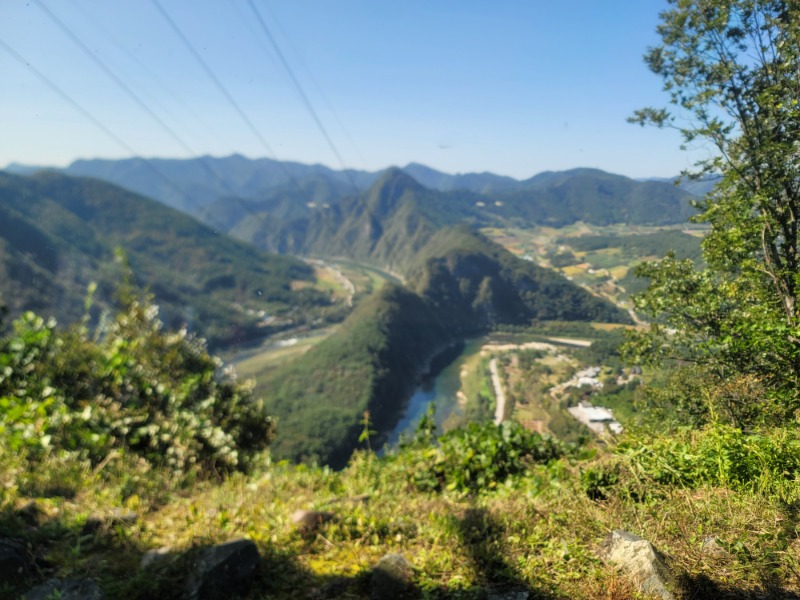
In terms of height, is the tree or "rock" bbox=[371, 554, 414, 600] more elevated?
the tree

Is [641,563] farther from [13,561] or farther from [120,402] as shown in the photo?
[120,402]

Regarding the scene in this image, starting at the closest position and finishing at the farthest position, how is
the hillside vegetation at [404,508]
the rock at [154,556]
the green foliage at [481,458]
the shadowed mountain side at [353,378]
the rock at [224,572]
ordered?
the hillside vegetation at [404,508] → the rock at [224,572] → the rock at [154,556] → the green foliage at [481,458] → the shadowed mountain side at [353,378]

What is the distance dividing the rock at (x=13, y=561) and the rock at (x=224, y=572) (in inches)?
47.5

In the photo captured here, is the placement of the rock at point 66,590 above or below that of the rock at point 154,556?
above

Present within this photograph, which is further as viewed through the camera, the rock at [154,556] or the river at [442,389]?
the river at [442,389]

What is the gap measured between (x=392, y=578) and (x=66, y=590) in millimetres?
2263

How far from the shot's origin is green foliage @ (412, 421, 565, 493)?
4.79 m

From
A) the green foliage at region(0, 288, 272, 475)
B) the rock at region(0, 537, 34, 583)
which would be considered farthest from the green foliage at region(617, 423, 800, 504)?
the green foliage at region(0, 288, 272, 475)

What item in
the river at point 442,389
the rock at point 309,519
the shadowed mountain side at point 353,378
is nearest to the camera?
the rock at point 309,519

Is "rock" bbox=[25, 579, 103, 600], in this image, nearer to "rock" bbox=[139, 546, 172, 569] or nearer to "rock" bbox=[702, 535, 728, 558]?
"rock" bbox=[139, 546, 172, 569]

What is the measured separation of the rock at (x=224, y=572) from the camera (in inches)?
111

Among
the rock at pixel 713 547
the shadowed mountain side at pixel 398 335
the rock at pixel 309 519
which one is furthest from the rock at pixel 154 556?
the shadowed mountain side at pixel 398 335

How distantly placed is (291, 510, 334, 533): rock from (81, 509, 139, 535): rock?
1562 mm

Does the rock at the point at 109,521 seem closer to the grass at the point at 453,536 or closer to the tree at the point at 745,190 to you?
the grass at the point at 453,536
